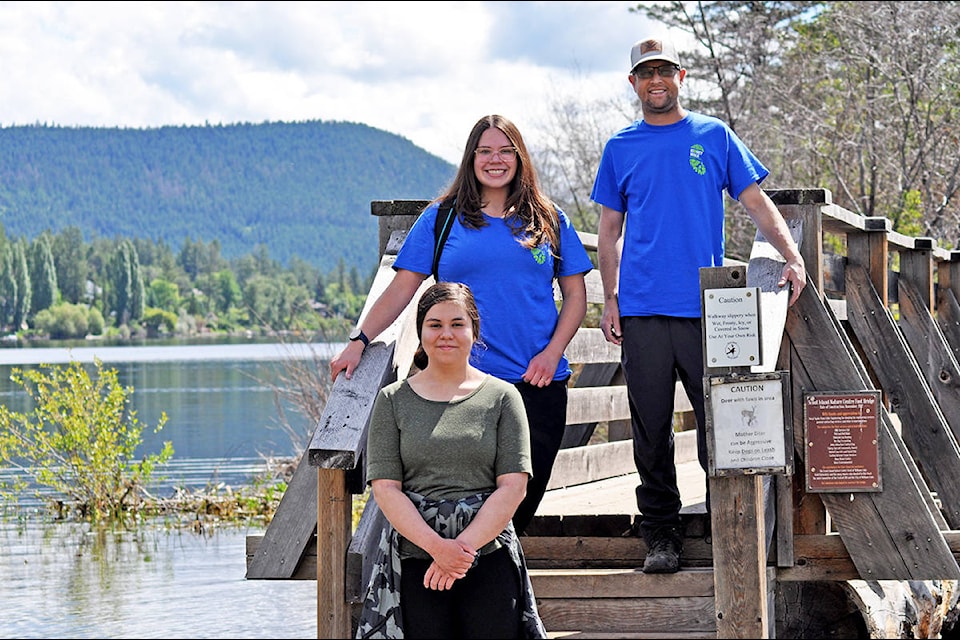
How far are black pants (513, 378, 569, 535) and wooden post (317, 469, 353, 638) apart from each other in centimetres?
57

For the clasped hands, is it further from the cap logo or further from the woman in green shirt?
the cap logo

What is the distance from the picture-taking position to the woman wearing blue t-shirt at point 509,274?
15.4 ft

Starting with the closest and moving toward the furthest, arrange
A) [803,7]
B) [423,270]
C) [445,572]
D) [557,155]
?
[445,572]
[423,270]
[557,155]
[803,7]

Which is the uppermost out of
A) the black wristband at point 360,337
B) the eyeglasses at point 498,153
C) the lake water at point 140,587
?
the eyeglasses at point 498,153

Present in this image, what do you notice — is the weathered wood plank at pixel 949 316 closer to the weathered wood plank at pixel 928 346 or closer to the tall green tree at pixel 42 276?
the weathered wood plank at pixel 928 346

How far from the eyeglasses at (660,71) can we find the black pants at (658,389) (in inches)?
32.1

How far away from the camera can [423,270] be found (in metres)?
4.80

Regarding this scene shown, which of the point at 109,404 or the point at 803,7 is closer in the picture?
the point at 109,404

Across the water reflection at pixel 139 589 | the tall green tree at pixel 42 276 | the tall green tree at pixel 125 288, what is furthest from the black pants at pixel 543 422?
the tall green tree at pixel 125 288

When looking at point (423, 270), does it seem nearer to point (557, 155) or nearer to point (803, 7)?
point (557, 155)

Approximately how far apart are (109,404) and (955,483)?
10.2 metres

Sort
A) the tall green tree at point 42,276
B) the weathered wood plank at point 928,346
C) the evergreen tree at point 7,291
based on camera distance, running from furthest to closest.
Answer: the tall green tree at point 42,276 → the evergreen tree at point 7,291 → the weathered wood plank at point 928,346

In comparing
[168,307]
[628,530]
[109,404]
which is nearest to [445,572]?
[628,530]

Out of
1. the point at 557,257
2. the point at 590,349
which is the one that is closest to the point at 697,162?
the point at 557,257
